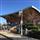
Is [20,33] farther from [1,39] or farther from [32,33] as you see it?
[1,39]

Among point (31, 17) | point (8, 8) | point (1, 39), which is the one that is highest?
point (8, 8)

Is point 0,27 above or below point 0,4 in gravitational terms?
below

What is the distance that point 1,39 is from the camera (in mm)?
6457

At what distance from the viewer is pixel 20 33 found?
637cm

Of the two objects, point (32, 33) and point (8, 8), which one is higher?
point (8, 8)

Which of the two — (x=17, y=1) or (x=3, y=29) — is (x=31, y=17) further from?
(x=3, y=29)

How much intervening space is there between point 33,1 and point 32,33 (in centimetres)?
165

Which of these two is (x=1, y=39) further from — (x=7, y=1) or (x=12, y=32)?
(x=7, y=1)

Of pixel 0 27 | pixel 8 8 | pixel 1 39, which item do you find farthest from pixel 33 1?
pixel 1 39

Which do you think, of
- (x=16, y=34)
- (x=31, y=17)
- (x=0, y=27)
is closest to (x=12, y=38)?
(x=16, y=34)

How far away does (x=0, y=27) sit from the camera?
6488 mm

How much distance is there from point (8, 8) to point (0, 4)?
46cm

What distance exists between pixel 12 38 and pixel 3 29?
25.9 inches

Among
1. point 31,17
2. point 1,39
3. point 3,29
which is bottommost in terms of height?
point 1,39
